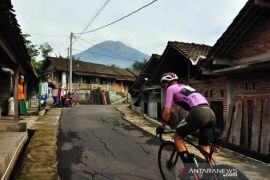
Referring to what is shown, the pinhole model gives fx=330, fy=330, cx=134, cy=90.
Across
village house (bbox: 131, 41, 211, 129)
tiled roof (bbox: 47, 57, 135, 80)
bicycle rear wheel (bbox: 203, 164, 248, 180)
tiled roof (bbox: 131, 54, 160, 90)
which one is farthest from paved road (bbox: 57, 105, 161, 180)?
tiled roof (bbox: 47, 57, 135, 80)

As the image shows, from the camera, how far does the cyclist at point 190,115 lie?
511 cm

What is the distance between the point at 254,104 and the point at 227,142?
1.68 meters

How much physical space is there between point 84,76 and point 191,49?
109 ft

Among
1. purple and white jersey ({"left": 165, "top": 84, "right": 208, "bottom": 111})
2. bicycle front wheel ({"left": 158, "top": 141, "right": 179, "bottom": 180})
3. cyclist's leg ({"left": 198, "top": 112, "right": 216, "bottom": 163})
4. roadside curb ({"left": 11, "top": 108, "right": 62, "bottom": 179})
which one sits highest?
purple and white jersey ({"left": 165, "top": 84, "right": 208, "bottom": 111})

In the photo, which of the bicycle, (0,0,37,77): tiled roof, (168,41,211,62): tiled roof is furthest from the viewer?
(168,41,211,62): tiled roof

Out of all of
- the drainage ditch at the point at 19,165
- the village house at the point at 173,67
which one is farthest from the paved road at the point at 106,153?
the village house at the point at 173,67

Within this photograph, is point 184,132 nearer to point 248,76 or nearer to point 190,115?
point 190,115

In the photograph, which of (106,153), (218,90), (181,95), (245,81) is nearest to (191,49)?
(218,90)

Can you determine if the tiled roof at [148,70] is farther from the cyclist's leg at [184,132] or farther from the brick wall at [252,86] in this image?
the cyclist's leg at [184,132]

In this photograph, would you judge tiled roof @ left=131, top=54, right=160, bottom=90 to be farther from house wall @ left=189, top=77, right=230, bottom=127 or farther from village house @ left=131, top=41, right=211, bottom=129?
house wall @ left=189, top=77, right=230, bottom=127

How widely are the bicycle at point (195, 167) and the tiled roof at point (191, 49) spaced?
319 inches

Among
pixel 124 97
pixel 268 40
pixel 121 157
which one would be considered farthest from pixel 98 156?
pixel 124 97

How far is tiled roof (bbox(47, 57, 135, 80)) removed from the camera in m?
44.2

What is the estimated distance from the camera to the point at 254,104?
30.8 feet
